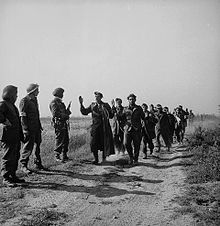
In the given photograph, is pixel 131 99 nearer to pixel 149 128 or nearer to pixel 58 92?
pixel 58 92

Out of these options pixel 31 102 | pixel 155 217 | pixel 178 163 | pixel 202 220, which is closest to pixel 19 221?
pixel 155 217

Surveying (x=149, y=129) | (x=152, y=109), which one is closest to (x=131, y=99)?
(x=149, y=129)

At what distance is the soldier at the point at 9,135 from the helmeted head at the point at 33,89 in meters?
1.19

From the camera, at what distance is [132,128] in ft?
32.0

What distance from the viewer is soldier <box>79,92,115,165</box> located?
941cm

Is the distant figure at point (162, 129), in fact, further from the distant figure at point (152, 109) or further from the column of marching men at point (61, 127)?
the distant figure at point (152, 109)

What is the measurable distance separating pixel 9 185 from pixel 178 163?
5652 mm

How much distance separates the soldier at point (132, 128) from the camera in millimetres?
9703

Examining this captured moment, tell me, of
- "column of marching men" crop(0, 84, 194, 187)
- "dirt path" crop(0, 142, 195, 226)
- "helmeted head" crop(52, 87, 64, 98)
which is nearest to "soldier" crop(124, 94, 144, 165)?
"column of marching men" crop(0, 84, 194, 187)

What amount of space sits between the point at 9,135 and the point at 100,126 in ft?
12.1

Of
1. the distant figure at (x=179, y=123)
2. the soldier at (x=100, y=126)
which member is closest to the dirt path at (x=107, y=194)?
the soldier at (x=100, y=126)

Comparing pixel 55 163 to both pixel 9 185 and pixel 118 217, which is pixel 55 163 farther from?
pixel 118 217

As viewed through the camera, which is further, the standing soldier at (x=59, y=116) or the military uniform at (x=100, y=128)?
the military uniform at (x=100, y=128)

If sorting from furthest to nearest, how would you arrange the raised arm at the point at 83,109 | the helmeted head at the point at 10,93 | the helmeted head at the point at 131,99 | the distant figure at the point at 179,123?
the distant figure at the point at 179,123 < the helmeted head at the point at 131,99 < the raised arm at the point at 83,109 < the helmeted head at the point at 10,93
